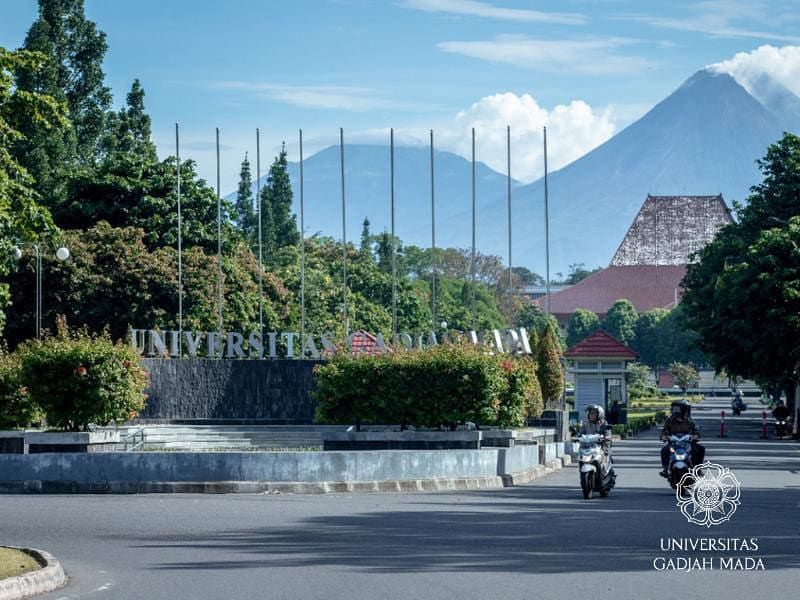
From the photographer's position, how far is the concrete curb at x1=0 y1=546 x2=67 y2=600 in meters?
13.6

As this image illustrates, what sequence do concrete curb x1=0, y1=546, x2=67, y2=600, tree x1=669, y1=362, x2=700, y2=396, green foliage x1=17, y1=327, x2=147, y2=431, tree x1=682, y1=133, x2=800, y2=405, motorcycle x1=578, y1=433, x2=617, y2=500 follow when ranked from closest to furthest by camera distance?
concrete curb x1=0, y1=546, x2=67, y2=600, motorcycle x1=578, y1=433, x2=617, y2=500, green foliage x1=17, y1=327, x2=147, y2=431, tree x1=682, y1=133, x2=800, y2=405, tree x1=669, y1=362, x2=700, y2=396

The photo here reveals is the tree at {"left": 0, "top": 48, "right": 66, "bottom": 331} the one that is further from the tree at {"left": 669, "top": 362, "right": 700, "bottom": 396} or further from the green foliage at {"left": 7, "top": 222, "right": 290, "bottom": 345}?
the tree at {"left": 669, "top": 362, "right": 700, "bottom": 396}

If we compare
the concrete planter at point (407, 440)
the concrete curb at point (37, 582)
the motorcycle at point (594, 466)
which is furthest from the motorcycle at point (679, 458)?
the concrete curb at point (37, 582)

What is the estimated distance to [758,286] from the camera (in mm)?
56469

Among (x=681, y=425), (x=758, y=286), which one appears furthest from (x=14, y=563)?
(x=758, y=286)

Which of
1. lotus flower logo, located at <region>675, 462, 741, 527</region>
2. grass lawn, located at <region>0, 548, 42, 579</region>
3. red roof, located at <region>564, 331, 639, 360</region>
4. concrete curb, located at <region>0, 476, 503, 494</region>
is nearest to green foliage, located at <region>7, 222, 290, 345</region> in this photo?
red roof, located at <region>564, 331, 639, 360</region>

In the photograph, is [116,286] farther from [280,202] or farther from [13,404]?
[280,202]

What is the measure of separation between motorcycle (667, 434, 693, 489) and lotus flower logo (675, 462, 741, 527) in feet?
0.48

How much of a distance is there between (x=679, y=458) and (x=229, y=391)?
961 inches

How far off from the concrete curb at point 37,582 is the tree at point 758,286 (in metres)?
43.7

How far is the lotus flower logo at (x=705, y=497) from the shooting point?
21.5 m

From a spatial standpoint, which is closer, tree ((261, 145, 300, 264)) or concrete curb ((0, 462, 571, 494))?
concrete curb ((0, 462, 571, 494))

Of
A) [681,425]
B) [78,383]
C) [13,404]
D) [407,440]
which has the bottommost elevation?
[407,440]

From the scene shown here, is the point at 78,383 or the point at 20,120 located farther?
the point at 78,383
